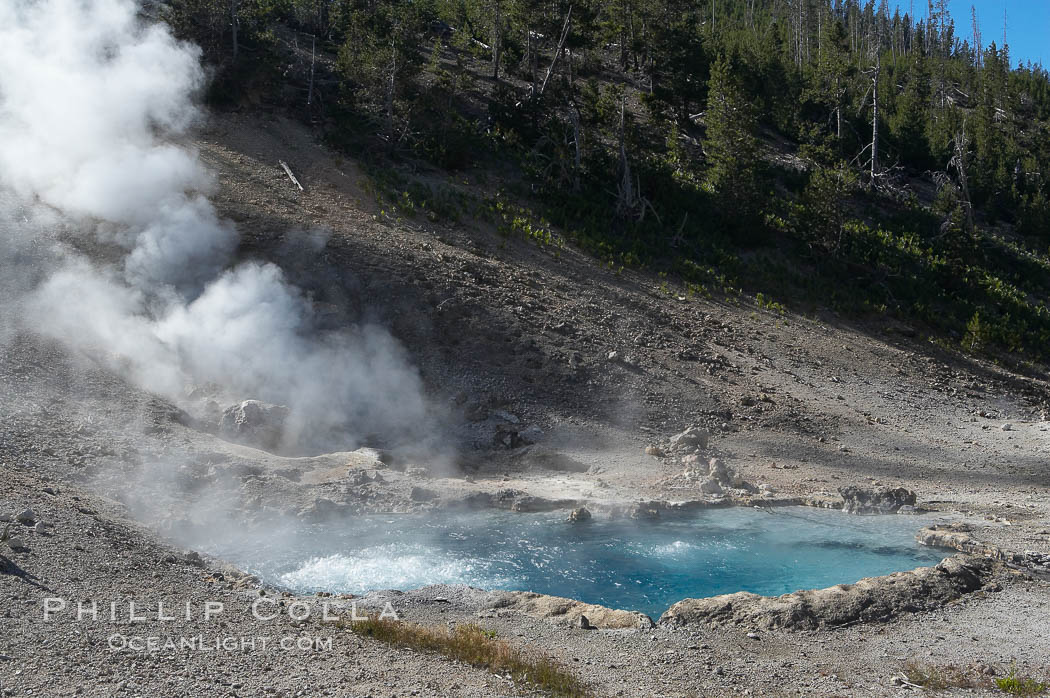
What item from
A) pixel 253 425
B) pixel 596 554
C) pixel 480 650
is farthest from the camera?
pixel 253 425

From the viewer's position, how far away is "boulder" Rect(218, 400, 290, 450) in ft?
51.9

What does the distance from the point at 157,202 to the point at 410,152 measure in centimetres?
1156

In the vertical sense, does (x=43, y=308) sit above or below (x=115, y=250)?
below

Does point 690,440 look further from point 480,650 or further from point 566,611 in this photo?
point 480,650

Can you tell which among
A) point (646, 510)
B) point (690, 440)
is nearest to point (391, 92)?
point (690, 440)

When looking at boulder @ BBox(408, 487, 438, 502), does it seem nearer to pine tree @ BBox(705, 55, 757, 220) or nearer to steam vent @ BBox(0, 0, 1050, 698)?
steam vent @ BBox(0, 0, 1050, 698)

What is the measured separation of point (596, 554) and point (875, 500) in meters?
6.30

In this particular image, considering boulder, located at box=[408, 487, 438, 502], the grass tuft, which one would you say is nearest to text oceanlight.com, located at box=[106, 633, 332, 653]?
boulder, located at box=[408, 487, 438, 502]

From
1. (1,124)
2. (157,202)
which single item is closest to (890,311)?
(157,202)

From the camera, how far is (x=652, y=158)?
117 feet

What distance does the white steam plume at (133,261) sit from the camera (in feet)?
58.0

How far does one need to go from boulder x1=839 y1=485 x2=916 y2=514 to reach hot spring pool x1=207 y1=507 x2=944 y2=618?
323mm

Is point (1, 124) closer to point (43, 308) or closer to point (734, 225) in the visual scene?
point (43, 308)

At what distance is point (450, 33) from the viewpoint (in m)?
49.9
